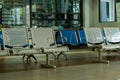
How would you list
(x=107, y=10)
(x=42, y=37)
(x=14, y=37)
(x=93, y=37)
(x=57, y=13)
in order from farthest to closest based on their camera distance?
1. (x=107, y=10)
2. (x=57, y=13)
3. (x=93, y=37)
4. (x=42, y=37)
5. (x=14, y=37)

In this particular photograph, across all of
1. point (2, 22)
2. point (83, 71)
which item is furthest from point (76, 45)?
point (83, 71)

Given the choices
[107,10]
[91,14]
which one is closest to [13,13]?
[91,14]

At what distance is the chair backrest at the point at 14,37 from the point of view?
6805 mm

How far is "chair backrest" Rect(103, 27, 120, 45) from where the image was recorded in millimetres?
8328

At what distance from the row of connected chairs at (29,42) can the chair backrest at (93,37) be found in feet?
3.69

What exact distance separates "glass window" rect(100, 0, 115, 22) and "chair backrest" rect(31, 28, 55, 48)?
5.52 meters

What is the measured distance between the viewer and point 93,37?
812cm

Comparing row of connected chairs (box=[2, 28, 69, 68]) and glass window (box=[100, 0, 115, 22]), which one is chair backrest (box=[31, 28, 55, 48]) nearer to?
row of connected chairs (box=[2, 28, 69, 68])

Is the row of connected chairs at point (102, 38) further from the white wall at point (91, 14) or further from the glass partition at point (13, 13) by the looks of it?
the white wall at point (91, 14)

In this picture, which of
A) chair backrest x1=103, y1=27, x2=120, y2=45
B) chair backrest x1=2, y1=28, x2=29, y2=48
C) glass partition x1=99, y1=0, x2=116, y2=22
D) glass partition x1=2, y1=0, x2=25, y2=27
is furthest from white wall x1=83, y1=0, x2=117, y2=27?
chair backrest x1=2, y1=28, x2=29, y2=48

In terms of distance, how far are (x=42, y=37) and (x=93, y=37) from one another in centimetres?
158

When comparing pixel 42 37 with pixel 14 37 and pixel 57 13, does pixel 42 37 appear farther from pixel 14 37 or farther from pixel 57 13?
pixel 57 13

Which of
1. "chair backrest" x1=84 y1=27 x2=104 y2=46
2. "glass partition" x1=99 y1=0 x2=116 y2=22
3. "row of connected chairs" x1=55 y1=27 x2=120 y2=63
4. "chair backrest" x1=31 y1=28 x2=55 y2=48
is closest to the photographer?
"chair backrest" x1=31 y1=28 x2=55 y2=48

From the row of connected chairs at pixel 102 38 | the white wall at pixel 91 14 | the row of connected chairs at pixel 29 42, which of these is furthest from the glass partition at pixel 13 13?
the row of connected chairs at pixel 29 42
